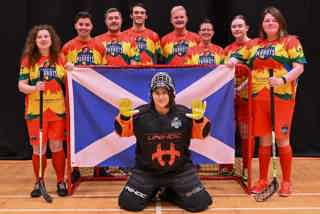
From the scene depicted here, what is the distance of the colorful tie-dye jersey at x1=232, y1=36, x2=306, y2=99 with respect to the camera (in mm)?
4312

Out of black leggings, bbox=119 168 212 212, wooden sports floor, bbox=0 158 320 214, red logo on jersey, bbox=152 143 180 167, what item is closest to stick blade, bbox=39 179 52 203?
wooden sports floor, bbox=0 158 320 214

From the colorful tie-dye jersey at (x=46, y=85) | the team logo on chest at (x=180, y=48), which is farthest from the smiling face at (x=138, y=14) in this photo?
the colorful tie-dye jersey at (x=46, y=85)

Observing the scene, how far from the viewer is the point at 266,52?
4.34 meters

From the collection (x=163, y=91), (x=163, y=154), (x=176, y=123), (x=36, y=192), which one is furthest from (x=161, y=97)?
(x=36, y=192)

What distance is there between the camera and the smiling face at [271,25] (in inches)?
170

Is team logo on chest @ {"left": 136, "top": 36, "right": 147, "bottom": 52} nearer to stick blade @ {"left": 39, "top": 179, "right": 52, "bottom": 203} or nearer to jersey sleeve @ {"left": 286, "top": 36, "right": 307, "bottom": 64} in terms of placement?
jersey sleeve @ {"left": 286, "top": 36, "right": 307, "bottom": 64}

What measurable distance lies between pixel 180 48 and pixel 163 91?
62.5 inches

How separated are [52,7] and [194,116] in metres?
3.17

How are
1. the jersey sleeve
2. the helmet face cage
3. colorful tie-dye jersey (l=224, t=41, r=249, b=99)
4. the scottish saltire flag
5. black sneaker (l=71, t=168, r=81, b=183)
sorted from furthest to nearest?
1. black sneaker (l=71, t=168, r=81, b=183)
2. colorful tie-dye jersey (l=224, t=41, r=249, b=99)
3. the scottish saltire flag
4. the jersey sleeve
5. the helmet face cage

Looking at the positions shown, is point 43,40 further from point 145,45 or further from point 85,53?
point 145,45

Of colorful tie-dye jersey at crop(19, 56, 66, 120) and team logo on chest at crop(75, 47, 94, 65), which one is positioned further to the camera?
team logo on chest at crop(75, 47, 94, 65)

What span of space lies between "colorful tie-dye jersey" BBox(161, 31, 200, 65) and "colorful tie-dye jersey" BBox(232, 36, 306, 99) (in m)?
1.08

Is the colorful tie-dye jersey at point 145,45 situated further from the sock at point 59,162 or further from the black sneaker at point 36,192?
the black sneaker at point 36,192

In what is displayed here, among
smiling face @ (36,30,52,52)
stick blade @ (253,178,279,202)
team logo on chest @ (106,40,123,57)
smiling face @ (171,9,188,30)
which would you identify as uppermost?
smiling face @ (171,9,188,30)
